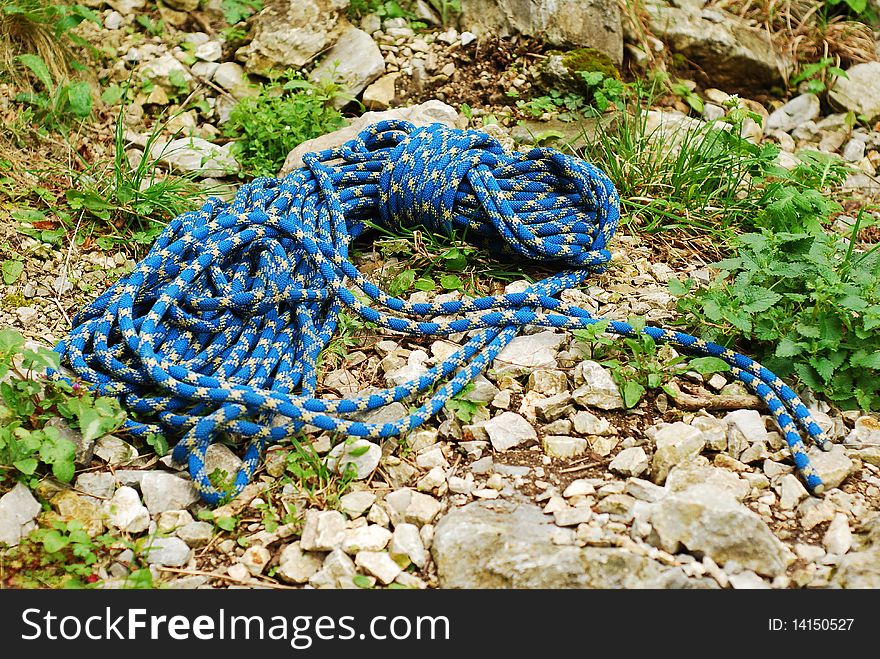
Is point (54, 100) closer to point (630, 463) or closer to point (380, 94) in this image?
point (380, 94)

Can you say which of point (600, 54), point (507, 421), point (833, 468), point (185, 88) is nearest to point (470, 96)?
point (600, 54)

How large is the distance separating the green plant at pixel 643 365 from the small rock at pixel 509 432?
285 millimetres

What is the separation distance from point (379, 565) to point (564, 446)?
0.61 meters

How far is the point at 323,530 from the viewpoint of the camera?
80.7 inches

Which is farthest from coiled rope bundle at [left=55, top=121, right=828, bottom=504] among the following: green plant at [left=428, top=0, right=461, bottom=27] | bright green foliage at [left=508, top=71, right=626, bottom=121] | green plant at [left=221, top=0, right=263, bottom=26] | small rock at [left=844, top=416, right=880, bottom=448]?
green plant at [left=221, top=0, right=263, bottom=26]

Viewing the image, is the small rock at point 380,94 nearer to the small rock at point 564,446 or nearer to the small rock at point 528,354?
the small rock at point 528,354

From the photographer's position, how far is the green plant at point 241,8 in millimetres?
3973

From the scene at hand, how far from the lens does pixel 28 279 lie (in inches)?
113

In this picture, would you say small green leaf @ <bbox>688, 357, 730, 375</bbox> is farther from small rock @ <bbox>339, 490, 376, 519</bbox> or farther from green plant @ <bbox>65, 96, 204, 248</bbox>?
green plant @ <bbox>65, 96, 204, 248</bbox>

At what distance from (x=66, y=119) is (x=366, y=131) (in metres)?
1.25

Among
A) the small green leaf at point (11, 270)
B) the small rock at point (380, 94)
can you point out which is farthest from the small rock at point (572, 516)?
the small rock at point (380, 94)

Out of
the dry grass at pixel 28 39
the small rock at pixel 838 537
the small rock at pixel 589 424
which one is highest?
the dry grass at pixel 28 39

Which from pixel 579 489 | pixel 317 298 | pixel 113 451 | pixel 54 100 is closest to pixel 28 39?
pixel 54 100

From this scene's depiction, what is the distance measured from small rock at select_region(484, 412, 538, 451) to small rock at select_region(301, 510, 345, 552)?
1.52 feet
